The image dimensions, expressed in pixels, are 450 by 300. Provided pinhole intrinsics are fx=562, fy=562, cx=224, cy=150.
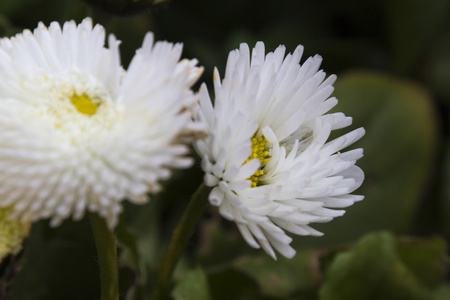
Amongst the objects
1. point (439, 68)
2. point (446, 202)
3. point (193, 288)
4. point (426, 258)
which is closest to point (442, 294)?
point (426, 258)

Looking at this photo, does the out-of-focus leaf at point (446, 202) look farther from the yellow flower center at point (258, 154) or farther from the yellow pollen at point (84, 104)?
the yellow pollen at point (84, 104)

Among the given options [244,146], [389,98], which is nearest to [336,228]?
[389,98]

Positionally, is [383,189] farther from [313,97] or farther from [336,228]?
Answer: [313,97]

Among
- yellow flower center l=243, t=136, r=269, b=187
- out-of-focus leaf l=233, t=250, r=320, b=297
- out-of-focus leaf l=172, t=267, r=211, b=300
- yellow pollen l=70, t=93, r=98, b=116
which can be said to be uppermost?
yellow pollen l=70, t=93, r=98, b=116

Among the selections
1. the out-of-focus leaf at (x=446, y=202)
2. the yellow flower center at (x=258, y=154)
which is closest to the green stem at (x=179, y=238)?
the yellow flower center at (x=258, y=154)

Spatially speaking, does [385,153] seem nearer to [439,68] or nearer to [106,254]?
[439,68]

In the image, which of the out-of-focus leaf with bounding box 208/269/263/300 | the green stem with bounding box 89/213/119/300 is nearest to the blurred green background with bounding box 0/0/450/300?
the out-of-focus leaf with bounding box 208/269/263/300

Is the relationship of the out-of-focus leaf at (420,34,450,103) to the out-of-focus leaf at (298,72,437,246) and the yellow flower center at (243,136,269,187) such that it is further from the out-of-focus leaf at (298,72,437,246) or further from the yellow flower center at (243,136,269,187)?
the yellow flower center at (243,136,269,187)
